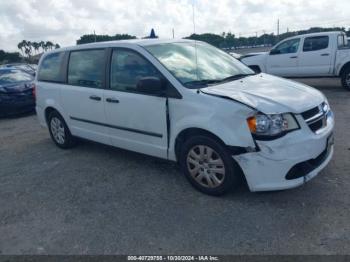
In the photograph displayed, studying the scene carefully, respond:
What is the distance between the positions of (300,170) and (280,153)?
0.33 metres

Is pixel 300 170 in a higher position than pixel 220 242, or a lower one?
higher

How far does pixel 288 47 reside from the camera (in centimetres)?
1046

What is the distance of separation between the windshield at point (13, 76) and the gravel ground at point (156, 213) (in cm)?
584

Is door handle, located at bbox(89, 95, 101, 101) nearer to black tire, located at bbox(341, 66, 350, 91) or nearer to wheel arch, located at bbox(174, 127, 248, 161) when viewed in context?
wheel arch, located at bbox(174, 127, 248, 161)

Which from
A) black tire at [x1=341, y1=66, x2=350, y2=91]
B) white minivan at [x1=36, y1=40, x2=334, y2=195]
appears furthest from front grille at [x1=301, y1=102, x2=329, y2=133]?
black tire at [x1=341, y1=66, x2=350, y2=91]

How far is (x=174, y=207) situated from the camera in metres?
3.48

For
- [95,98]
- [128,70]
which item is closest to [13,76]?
[95,98]

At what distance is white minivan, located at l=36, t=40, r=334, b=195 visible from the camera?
3.12 metres

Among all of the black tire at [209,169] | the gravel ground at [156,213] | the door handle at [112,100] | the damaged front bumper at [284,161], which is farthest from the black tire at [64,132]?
the damaged front bumper at [284,161]

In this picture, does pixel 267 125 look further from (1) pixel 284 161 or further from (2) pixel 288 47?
(2) pixel 288 47

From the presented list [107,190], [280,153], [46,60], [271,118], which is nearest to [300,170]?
[280,153]

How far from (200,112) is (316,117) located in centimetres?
119

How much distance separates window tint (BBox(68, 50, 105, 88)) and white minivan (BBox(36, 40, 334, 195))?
0.02 metres

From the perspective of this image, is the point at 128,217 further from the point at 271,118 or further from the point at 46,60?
the point at 46,60
